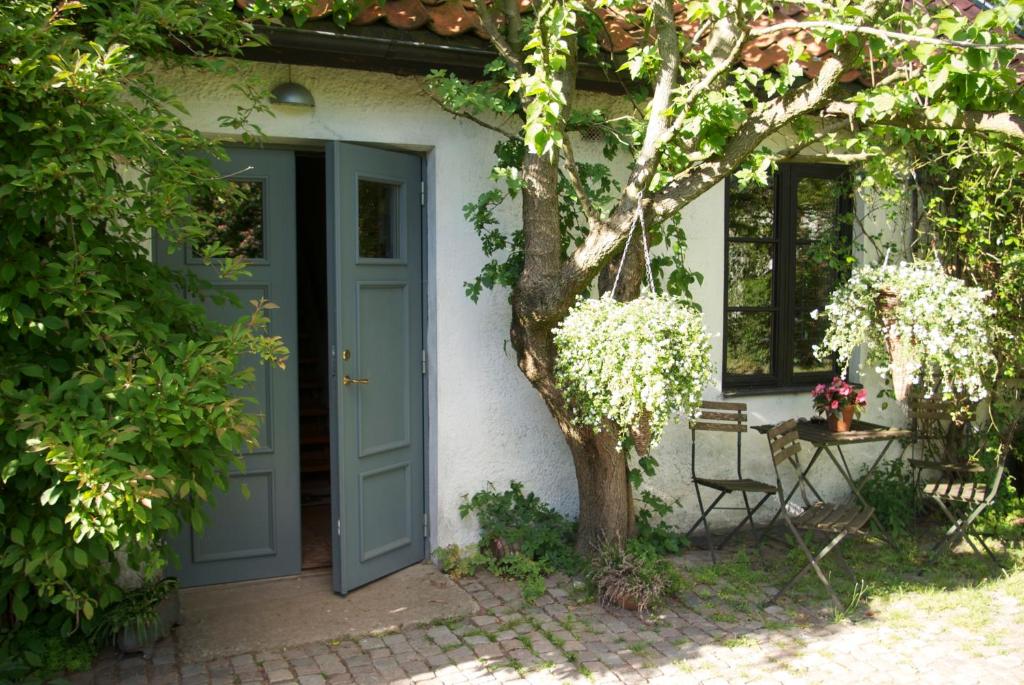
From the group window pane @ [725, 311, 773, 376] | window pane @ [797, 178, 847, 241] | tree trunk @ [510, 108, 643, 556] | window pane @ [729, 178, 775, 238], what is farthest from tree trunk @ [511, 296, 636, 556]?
window pane @ [797, 178, 847, 241]

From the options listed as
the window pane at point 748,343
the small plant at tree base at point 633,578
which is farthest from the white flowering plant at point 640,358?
the window pane at point 748,343

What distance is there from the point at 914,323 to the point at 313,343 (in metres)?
5.63

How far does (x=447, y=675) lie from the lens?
4.26 m

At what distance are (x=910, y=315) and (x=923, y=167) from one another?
1909 mm

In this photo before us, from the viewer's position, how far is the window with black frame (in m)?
6.64

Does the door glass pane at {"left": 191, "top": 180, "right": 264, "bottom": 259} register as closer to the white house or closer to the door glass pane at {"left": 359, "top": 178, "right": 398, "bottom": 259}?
the white house

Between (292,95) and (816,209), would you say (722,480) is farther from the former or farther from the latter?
(292,95)

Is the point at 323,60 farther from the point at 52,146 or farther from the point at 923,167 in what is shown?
the point at 923,167

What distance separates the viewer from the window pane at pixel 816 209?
22.4 ft

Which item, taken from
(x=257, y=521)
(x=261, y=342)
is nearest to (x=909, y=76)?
(x=261, y=342)

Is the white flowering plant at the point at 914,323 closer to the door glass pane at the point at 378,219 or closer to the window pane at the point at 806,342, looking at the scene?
the window pane at the point at 806,342

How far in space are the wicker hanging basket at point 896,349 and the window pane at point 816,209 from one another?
4.65ft

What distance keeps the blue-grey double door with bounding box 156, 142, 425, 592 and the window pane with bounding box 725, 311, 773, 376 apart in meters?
2.27

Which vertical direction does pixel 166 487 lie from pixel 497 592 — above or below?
above
